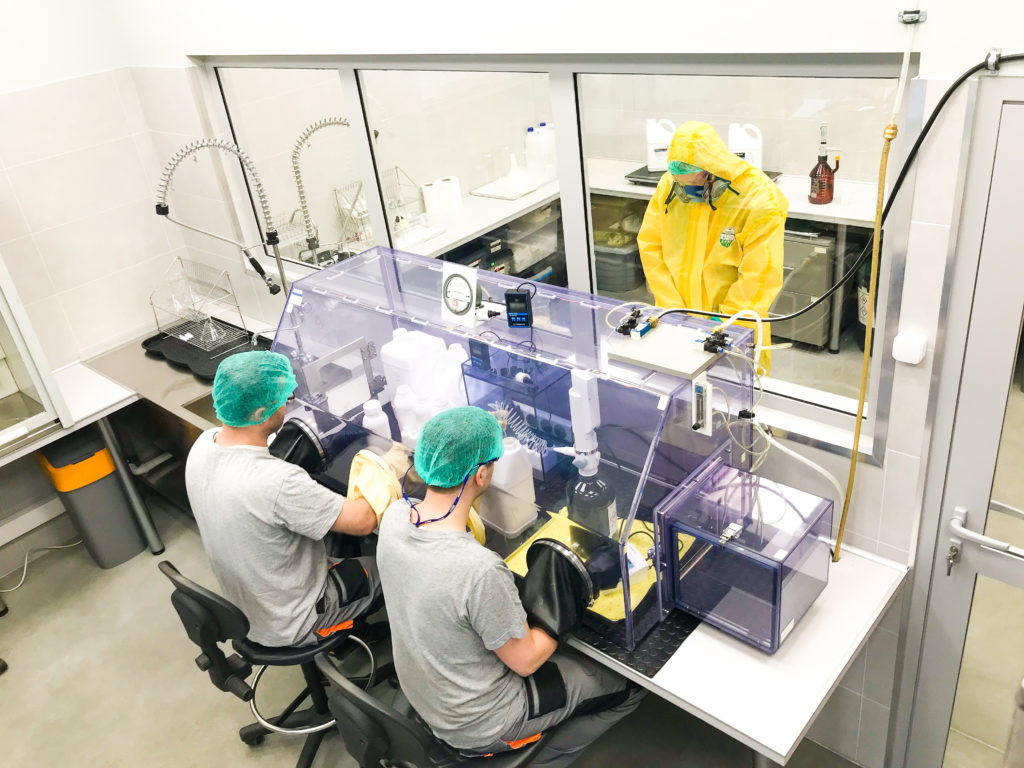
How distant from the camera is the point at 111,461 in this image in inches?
136

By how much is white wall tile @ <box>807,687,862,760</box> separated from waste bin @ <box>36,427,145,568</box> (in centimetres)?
286

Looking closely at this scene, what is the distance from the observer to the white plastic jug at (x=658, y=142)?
2.68 metres

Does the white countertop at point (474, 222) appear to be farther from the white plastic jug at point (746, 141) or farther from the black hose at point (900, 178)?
the black hose at point (900, 178)

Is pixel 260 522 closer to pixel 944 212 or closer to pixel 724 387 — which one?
pixel 724 387

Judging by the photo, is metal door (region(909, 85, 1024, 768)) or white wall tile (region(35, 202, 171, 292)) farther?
white wall tile (region(35, 202, 171, 292))

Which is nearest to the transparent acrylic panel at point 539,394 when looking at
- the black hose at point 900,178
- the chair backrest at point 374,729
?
the black hose at point 900,178

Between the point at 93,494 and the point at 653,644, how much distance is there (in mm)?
2564

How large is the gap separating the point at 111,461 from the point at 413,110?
192 cm

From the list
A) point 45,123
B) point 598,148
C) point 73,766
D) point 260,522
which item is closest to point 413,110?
point 598,148

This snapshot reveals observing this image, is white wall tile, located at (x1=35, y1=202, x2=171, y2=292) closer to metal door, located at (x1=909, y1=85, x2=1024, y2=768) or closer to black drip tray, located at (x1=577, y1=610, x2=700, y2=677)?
black drip tray, located at (x1=577, y1=610, x2=700, y2=677)

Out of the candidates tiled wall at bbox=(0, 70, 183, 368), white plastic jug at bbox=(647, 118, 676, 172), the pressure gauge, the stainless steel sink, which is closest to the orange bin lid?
the stainless steel sink

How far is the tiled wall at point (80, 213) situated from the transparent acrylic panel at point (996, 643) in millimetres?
3519

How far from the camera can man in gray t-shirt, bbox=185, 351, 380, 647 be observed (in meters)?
2.15

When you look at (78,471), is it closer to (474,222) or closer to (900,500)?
(474,222)
